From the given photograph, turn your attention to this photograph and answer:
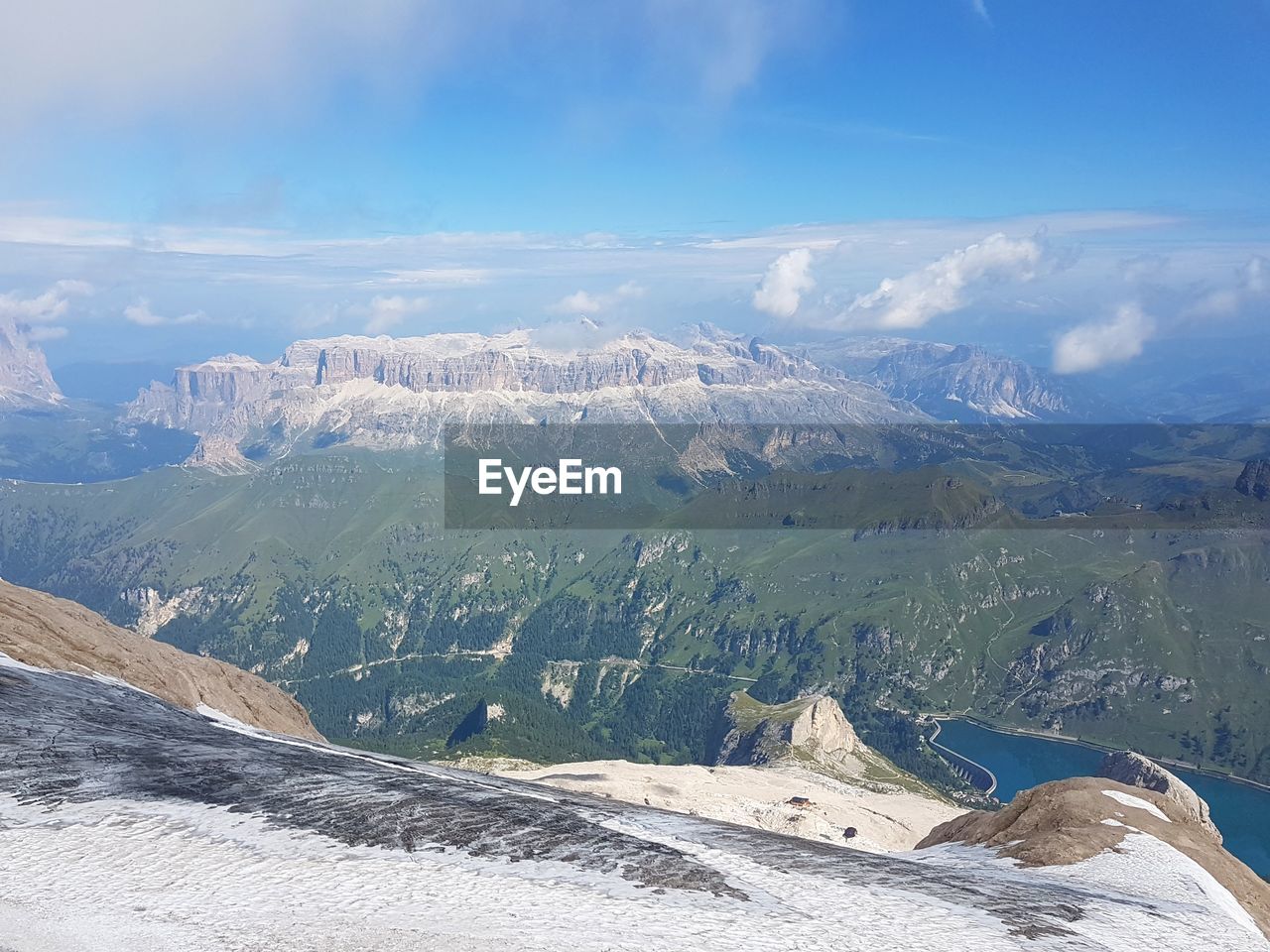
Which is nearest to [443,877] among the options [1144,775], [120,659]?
[120,659]

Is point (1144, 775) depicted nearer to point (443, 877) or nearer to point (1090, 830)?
point (1090, 830)

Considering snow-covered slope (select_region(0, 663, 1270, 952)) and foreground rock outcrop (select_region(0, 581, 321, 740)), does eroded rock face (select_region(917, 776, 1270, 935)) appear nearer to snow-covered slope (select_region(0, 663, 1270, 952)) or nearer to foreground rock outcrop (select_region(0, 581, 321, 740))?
snow-covered slope (select_region(0, 663, 1270, 952))

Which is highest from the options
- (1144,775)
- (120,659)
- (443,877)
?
(443,877)

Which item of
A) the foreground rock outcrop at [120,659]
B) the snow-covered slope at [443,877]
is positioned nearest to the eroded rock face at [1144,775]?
the snow-covered slope at [443,877]

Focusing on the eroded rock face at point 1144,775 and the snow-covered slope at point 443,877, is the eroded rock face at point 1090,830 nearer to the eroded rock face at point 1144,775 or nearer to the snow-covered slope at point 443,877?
the snow-covered slope at point 443,877

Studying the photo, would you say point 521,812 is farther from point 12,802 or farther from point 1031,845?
point 1031,845

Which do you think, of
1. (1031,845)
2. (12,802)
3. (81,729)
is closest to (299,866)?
(12,802)

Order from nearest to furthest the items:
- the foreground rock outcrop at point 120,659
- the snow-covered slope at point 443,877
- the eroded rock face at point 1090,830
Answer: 1. the snow-covered slope at point 443,877
2. the eroded rock face at point 1090,830
3. the foreground rock outcrop at point 120,659
